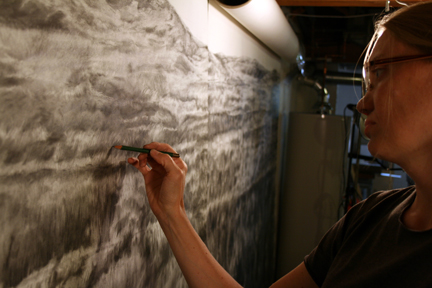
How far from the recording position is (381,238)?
818 mm

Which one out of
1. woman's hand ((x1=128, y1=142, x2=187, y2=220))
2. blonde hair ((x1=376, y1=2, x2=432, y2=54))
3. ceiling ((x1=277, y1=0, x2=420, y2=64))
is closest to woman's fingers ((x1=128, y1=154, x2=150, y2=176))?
woman's hand ((x1=128, y1=142, x2=187, y2=220))

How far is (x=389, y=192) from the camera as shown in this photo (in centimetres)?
98

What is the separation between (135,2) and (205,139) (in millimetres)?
649

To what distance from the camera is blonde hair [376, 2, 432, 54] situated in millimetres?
749

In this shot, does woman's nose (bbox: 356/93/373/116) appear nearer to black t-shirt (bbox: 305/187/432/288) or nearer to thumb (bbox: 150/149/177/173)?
black t-shirt (bbox: 305/187/432/288)

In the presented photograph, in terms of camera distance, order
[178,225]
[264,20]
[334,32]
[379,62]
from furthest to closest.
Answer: [334,32]
[264,20]
[178,225]
[379,62]

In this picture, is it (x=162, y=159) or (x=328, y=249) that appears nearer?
(x=162, y=159)

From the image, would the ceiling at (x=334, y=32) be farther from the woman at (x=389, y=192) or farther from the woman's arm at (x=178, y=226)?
the woman's arm at (x=178, y=226)

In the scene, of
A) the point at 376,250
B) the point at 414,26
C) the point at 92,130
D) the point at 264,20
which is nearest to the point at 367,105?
the point at 414,26

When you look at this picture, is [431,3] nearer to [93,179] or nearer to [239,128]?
[93,179]

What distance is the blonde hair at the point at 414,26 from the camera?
2.46ft

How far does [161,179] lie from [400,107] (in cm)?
65

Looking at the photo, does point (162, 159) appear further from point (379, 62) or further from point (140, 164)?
point (379, 62)

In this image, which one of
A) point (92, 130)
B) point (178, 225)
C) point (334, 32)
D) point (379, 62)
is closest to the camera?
point (92, 130)
